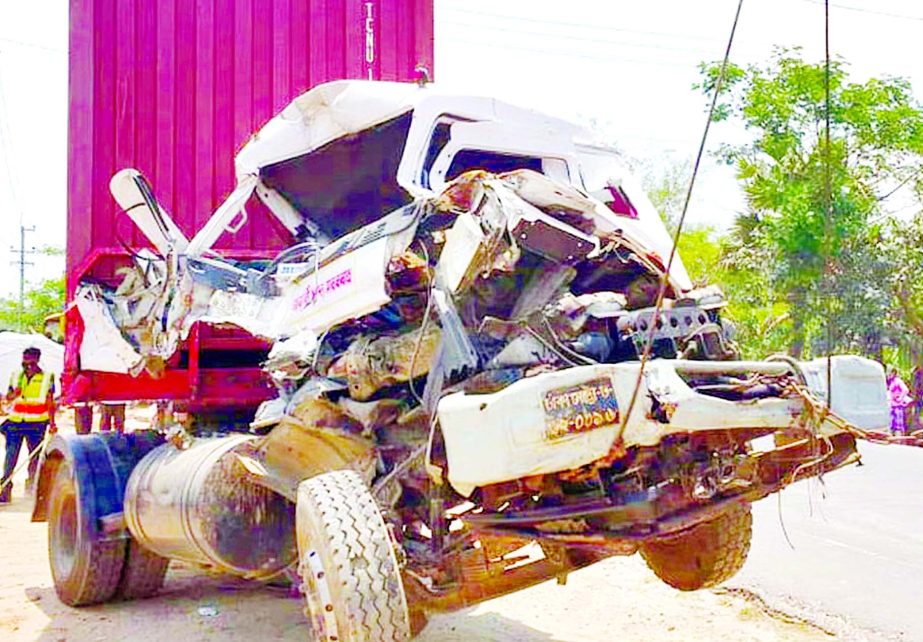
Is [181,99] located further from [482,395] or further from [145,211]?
[482,395]

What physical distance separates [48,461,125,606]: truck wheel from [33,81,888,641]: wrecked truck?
1143 mm

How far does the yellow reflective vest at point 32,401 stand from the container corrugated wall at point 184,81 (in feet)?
16.9

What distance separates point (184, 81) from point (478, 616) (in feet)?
12.9

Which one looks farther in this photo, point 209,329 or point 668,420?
point 209,329

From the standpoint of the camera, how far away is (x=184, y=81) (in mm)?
7398

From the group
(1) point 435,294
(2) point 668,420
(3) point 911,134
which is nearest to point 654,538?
(2) point 668,420

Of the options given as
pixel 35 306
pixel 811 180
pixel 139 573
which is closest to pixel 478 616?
pixel 139 573

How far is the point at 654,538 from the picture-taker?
3.95m

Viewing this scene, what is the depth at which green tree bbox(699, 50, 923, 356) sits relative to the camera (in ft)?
57.0

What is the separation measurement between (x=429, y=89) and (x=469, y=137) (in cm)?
31

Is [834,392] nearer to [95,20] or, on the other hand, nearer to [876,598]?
[876,598]

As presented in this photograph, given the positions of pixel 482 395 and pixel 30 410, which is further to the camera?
pixel 30 410

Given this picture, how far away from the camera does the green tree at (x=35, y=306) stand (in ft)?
160

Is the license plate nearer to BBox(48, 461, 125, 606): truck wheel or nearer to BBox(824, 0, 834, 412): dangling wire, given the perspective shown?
BBox(824, 0, 834, 412): dangling wire
